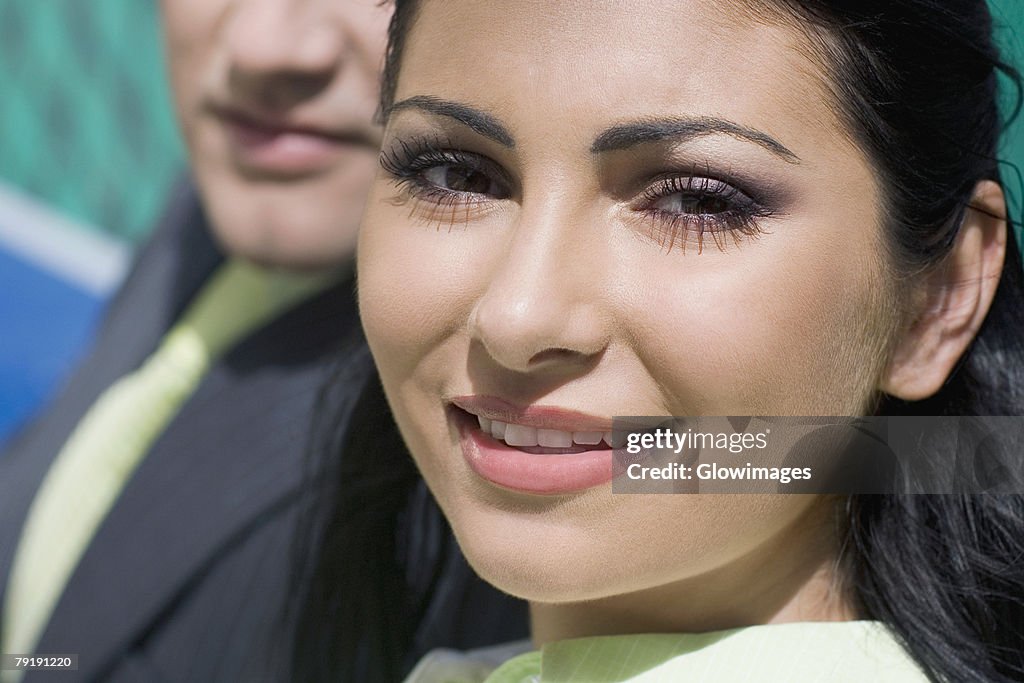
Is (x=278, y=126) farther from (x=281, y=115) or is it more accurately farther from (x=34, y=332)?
(x=34, y=332)

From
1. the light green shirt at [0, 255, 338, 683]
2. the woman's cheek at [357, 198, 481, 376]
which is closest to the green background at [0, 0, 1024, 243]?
the light green shirt at [0, 255, 338, 683]

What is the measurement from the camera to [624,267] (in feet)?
3.17

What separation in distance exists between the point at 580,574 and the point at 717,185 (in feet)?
1.09

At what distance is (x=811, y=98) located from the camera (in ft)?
3.17

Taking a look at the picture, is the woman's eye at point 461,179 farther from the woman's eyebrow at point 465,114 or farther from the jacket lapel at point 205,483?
the jacket lapel at point 205,483

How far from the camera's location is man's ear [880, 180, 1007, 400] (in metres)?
1.08

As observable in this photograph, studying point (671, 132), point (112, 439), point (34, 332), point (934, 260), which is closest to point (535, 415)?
point (671, 132)

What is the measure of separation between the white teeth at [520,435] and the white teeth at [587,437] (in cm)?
3

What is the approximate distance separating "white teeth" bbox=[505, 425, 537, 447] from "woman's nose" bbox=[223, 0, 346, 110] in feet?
2.46

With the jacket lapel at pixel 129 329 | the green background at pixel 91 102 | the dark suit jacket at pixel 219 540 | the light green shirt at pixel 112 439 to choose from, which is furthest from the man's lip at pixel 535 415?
the green background at pixel 91 102

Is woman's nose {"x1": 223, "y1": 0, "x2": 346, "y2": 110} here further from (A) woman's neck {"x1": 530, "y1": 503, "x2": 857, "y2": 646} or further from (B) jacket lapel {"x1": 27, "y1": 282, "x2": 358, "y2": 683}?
(A) woman's neck {"x1": 530, "y1": 503, "x2": 857, "y2": 646}

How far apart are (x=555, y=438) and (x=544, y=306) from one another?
131 mm

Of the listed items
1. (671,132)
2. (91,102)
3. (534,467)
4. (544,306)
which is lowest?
(534,467)

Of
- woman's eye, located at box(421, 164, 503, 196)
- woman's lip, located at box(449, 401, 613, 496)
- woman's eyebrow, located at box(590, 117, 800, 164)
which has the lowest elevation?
woman's lip, located at box(449, 401, 613, 496)
